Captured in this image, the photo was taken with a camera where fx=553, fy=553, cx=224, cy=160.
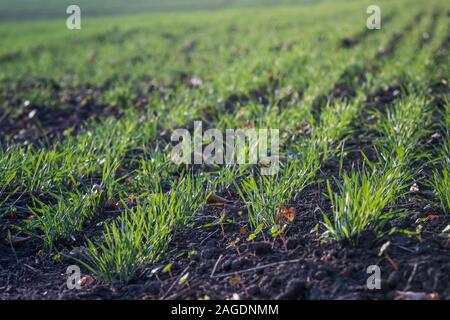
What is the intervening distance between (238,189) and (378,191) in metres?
0.75

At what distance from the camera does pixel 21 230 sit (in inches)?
124

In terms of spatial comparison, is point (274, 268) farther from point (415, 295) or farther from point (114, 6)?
point (114, 6)

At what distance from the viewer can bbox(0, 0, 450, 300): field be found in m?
2.53

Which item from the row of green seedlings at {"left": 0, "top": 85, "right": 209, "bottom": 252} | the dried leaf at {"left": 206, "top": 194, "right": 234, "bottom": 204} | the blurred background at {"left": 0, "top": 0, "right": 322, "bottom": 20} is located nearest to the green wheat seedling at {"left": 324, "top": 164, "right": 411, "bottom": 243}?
the dried leaf at {"left": 206, "top": 194, "right": 234, "bottom": 204}

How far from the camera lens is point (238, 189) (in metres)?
3.01

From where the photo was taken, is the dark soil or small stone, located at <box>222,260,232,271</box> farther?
small stone, located at <box>222,260,232,271</box>

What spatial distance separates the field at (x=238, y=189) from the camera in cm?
253

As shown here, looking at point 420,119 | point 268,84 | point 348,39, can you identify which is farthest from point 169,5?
point 420,119

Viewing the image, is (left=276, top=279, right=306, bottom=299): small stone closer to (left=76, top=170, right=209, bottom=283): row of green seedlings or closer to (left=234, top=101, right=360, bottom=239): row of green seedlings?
(left=234, top=101, right=360, bottom=239): row of green seedlings

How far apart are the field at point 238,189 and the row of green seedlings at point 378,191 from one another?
15 millimetres

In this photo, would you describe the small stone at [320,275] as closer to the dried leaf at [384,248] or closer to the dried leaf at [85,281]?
the dried leaf at [384,248]

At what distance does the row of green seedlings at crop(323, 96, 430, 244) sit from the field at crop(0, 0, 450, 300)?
2 centimetres

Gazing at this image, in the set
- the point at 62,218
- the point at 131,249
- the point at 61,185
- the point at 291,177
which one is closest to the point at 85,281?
the point at 131,249
